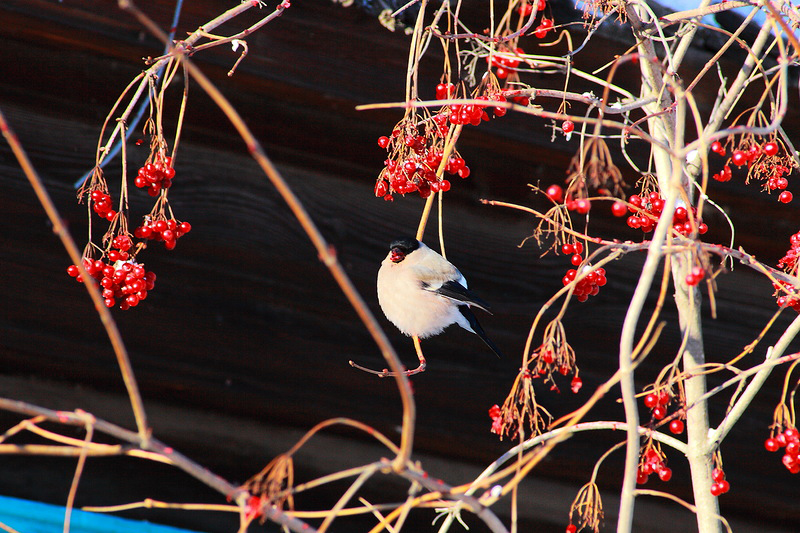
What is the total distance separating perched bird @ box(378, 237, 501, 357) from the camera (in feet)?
5.27

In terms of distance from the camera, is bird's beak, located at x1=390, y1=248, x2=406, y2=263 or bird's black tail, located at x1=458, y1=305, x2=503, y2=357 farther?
bird's black tail, located at x1=458, y1=305, x2=503, y2=357

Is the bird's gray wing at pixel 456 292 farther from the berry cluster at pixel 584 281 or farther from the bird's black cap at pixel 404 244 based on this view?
the berry cluster at pixel 584 281

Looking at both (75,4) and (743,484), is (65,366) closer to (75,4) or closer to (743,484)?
(75,4)

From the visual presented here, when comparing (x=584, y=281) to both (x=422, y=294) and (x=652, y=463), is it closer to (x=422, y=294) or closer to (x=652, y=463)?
(x=652, y=463)

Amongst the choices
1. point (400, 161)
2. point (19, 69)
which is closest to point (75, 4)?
point (19, 69)

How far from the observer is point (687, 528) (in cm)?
203

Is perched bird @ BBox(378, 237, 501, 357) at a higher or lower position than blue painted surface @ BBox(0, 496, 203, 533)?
higher

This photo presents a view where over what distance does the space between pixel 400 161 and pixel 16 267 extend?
927mm

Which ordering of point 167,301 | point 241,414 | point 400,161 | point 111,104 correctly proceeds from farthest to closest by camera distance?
point 241,414, point 167,301, point 111,104, point 400,161

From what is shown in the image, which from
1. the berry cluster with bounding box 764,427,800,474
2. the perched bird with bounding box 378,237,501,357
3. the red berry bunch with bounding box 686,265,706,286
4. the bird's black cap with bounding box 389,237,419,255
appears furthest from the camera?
the perched bird with bounding box 378,237,501,357

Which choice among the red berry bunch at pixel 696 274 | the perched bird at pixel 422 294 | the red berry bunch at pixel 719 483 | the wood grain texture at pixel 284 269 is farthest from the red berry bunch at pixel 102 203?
the red berry bunch at pixel 719 483

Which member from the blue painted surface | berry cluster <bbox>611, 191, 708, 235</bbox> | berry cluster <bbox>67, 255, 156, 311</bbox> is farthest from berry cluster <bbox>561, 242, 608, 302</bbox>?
the blue painted surface

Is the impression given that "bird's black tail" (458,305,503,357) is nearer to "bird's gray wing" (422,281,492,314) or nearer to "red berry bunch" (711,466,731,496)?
"bird's gray wing" (422,281,492,314)

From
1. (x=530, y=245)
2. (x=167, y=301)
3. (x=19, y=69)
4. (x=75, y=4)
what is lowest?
(x=167, y=301)
